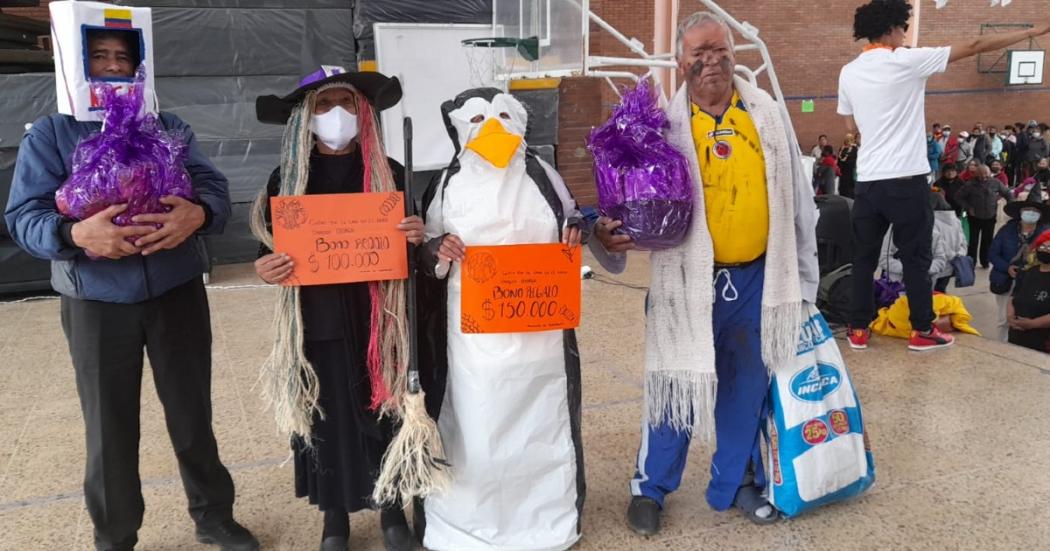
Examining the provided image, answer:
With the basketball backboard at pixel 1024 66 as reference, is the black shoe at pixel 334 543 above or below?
below

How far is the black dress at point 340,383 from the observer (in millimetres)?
2389

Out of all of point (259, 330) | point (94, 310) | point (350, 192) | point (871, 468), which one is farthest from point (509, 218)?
point (259, 330)

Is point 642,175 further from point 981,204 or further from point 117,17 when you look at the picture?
point 981,204

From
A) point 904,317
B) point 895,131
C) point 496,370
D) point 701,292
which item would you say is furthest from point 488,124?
point 904,317

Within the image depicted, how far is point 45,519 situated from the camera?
9.57ft

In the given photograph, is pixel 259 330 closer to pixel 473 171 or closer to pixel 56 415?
pixel 56 415

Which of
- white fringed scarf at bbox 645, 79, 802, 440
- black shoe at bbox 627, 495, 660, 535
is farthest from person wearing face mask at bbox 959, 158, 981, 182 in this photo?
black shoe at bbox 627, 495, 660, 535

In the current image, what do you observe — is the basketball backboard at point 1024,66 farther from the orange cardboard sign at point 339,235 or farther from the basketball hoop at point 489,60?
the orange cardboard sign at point 339,235

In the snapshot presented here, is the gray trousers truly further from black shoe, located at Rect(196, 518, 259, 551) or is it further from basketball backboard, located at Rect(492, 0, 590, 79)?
basketball backboard, located at Rect(492, 0, 590, 79)

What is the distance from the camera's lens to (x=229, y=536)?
2645 mm

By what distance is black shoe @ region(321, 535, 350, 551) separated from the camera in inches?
101

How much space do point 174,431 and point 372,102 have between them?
1274mm

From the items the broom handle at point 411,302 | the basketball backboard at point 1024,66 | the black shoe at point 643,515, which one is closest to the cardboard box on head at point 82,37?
the broom handle at point 411,302

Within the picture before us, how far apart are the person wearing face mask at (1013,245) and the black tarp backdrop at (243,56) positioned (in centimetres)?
564
